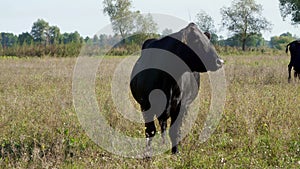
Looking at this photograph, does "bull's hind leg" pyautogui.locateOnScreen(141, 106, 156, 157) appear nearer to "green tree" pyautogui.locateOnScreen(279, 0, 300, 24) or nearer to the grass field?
the grass field

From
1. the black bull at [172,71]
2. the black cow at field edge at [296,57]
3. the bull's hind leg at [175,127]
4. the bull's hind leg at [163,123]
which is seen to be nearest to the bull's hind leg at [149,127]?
the black bull at [172,71]

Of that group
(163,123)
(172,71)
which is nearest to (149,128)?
(163,123)

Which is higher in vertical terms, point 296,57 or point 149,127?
point 296,57

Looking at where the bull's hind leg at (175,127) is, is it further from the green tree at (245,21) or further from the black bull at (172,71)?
the green tree at (245,21)

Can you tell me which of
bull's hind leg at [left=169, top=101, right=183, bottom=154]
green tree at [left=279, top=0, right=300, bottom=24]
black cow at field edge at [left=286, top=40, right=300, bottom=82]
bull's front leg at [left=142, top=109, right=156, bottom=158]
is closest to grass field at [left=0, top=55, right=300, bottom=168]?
bull's hind leg at [left=169, top=101, right=183, bottom=154]

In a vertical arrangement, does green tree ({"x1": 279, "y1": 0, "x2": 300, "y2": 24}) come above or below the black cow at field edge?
above

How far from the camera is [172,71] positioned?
5.02 metres

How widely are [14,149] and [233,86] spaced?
6.78 meters

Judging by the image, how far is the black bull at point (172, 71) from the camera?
4.84 metres

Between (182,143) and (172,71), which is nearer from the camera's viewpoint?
(172,71)

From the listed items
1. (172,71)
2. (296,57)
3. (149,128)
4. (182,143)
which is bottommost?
(182,143)

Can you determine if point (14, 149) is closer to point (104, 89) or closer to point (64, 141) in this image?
point (64, 141)

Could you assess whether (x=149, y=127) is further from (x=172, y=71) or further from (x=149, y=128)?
(x=172, y=71)

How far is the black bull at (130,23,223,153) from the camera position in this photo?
15.9 ft
